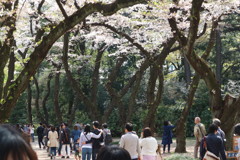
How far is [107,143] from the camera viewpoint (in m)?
13.4

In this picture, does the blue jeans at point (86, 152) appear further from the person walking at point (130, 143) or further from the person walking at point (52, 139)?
the person walking at point (52, 139)

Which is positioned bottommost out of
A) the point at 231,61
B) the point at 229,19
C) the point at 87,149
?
the point at 87,149

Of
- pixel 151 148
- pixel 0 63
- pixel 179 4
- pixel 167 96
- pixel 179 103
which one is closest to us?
pixel 151 148

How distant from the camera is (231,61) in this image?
32.2 metres

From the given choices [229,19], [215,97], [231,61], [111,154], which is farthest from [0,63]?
[231,61]

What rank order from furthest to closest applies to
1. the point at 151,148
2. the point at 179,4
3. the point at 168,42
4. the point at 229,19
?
the point at 229,19 → the point at 168,42 → the point at 179,4 → the point at 151,148

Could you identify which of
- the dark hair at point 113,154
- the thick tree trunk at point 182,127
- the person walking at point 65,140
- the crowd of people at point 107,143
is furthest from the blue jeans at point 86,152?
the dark hair at point 113,154

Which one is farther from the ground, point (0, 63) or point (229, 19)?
point (229, 19)

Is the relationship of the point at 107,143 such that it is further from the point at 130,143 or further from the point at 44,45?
the point at 44,45

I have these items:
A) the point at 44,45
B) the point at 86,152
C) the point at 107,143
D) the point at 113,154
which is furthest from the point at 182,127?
the point at 113,154

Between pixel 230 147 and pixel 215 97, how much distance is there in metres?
1.62

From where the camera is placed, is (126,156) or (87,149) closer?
(126,156)

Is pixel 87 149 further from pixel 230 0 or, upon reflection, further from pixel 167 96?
pixel 167 96

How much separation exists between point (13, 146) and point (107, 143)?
Answer: 471 inches
